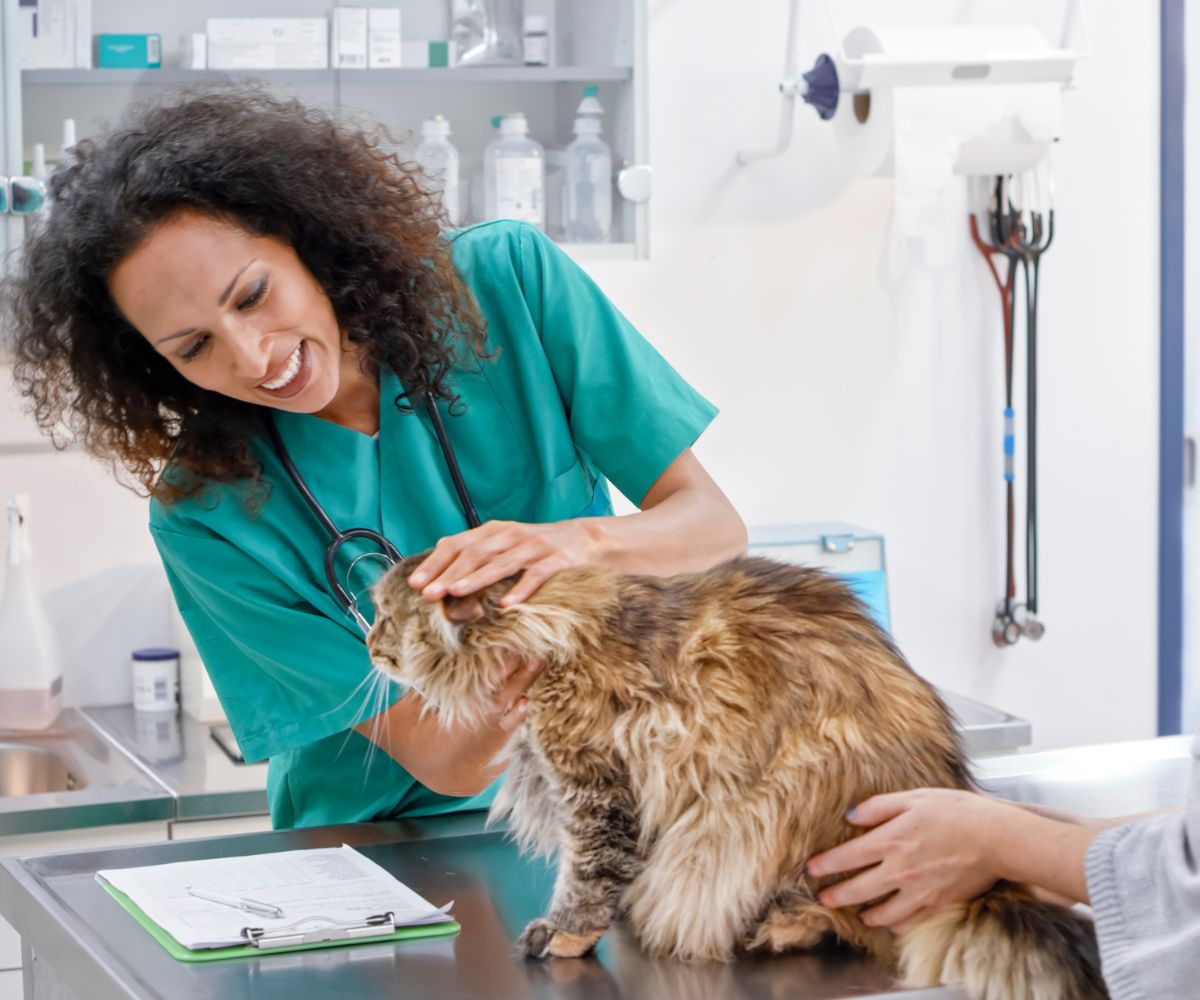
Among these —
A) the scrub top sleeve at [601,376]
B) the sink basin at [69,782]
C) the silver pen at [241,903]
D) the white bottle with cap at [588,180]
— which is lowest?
the sink basin at [69,782]

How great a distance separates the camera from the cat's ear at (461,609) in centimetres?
121

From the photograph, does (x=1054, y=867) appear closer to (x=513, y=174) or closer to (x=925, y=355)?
(x=513, y=174)

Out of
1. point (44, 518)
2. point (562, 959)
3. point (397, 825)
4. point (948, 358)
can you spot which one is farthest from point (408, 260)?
point (948, 358)

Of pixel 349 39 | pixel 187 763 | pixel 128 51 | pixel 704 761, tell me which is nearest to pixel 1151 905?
pixel 704 761

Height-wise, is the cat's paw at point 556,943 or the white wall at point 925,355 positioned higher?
the white wall at point 925,355

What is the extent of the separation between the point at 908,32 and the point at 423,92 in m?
0.84

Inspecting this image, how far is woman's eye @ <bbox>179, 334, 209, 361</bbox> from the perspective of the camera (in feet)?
4.84

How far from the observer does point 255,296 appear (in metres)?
1.46

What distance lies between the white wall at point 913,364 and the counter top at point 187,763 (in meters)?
0.30

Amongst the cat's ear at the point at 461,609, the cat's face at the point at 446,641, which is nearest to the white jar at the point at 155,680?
the cat's face at the point at 446,641

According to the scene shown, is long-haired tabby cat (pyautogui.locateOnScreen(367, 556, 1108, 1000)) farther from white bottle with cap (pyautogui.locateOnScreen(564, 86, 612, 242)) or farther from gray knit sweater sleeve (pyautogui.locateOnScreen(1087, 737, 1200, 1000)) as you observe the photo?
white bottle with cap (pyautogui.locateOnScreen(564, 86, 612, 242))

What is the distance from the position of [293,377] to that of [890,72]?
1.42 m

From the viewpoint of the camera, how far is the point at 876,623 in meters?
1.26

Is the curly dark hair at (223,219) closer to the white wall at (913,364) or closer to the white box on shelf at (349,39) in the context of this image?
the white box on shelf at (349,39)
